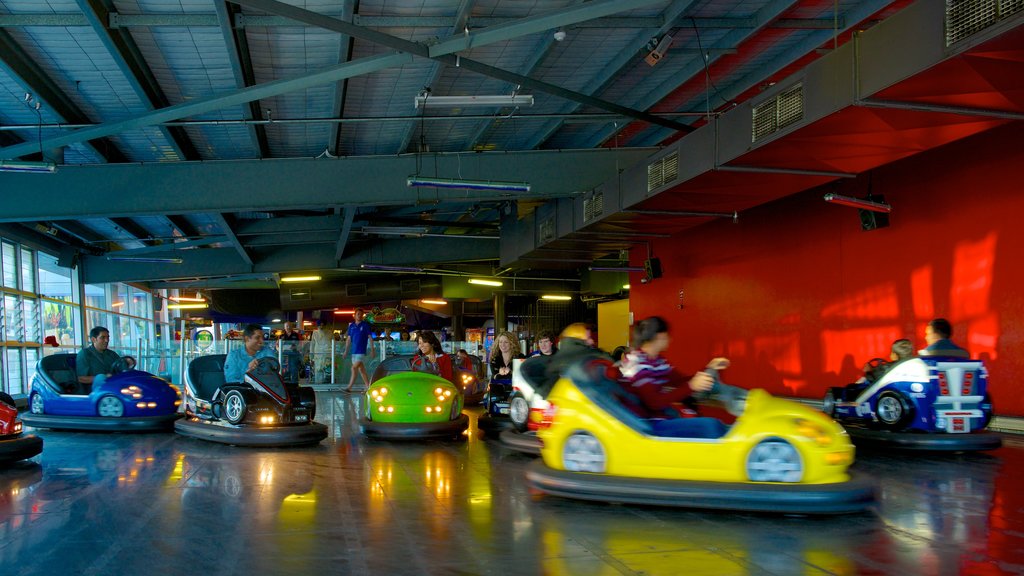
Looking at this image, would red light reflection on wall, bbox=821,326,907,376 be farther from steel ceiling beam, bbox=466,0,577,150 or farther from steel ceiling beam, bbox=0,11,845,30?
steel ceiling beam, bbox=466,0,577,150

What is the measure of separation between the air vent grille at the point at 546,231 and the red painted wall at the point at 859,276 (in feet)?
8.63

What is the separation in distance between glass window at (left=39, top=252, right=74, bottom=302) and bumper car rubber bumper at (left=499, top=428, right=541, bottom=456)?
43.4 feet

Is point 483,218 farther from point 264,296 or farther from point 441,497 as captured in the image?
point 264,296

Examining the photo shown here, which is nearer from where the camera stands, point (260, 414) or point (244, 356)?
point (260, 414)

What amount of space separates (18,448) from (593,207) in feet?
25.4

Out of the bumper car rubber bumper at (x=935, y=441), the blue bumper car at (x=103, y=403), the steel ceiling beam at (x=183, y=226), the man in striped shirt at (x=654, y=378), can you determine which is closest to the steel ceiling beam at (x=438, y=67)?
the man in striped shirt at (x=654, y=378)

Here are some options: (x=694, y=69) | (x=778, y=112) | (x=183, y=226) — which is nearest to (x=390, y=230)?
(x=183, y=226)

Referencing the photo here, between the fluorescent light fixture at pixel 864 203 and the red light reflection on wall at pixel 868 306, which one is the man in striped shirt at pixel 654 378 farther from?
the red light reflection on wall at pixel 868 306

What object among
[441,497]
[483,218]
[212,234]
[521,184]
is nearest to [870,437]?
[441,497]

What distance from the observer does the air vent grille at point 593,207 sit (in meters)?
12.0

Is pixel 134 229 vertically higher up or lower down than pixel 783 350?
higher up

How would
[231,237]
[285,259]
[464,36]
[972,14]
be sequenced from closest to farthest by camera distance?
[972,14], [464,36], [231,237], [285,259]

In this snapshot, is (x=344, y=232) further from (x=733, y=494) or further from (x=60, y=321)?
(x=733, y=494)

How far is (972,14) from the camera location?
16.7 ft
